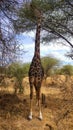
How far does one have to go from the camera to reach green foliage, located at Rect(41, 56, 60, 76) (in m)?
27.2

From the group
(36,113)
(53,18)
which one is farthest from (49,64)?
(36,113)

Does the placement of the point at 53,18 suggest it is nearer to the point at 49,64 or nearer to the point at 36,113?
the point at 36,113

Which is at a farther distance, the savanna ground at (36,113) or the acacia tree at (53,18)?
the acacia tree at (53,18)

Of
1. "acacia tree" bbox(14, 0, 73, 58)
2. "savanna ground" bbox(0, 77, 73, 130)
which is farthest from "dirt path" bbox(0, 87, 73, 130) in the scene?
"acacia tree" bbox(14, 0, 73, 58)

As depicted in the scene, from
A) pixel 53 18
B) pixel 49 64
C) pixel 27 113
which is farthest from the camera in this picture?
pixel 49 64

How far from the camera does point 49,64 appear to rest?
27.1 m

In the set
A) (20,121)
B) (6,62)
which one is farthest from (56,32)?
(6,62)

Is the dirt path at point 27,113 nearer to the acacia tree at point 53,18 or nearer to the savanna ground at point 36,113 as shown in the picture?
the savanna ground at point 36,113

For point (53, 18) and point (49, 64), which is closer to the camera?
point (53, 18)

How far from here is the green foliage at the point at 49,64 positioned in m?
27.2

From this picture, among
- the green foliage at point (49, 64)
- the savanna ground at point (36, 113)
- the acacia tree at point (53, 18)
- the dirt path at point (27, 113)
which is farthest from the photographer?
the green foliage at point (49, 64)

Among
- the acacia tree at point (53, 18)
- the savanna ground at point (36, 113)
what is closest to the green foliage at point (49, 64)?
the acacia tree at point (53, 18)

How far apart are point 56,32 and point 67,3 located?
4.83ft

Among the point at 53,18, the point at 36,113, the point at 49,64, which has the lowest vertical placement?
the point at 36,113
